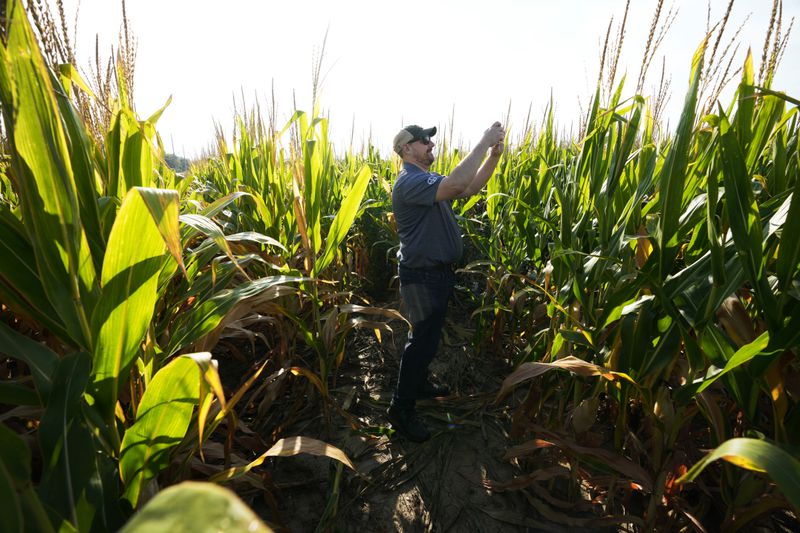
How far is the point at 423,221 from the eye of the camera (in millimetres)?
1936

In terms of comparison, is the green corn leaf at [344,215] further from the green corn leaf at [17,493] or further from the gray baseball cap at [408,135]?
the green corn leaf at [17,493]

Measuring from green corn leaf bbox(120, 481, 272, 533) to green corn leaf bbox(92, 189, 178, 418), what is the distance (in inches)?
22.9

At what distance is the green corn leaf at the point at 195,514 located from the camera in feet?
0.72

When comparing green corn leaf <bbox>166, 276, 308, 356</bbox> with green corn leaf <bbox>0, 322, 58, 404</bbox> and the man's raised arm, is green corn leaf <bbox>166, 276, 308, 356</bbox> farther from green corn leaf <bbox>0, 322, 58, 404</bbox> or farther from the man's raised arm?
the man's raised arm

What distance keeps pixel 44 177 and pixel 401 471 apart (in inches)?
60.3

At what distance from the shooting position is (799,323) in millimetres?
767

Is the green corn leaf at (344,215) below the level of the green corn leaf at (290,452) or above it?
above

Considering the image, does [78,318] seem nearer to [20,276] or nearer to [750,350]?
[20,276]

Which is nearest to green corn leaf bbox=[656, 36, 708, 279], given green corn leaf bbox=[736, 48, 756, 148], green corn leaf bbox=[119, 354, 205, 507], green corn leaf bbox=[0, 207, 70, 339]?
green corn leaf bbox=[736, 48, 756, 148]

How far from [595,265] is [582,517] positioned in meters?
0.88

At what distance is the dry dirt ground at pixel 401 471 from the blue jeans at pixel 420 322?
22 cm

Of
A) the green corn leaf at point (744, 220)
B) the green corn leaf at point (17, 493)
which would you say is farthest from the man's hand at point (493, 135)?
the green corn leaf at point (17, 493)

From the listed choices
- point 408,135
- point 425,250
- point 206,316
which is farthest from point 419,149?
point 206,316

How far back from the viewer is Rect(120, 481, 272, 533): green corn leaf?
0.22 meters
